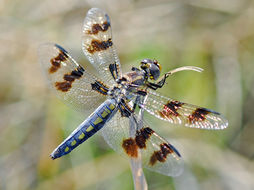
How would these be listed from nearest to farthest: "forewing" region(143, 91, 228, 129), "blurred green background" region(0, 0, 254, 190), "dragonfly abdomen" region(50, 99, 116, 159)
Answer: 1. "forewing" region(143, 91, 228, 129)
2. "dragonfly abdomen" region(50, 99, 116, 159)
3. "blurred green background" region(0, 0, 254, 190)

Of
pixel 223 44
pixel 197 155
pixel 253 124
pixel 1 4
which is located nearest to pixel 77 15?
pixel 1 4

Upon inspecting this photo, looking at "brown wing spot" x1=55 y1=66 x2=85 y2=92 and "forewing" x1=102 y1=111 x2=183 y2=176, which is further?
"brown wing spot" x1=55 y1=66 x2=85 y2=92

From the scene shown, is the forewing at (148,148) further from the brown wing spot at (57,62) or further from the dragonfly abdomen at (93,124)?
the brown wing spot at (57,62)

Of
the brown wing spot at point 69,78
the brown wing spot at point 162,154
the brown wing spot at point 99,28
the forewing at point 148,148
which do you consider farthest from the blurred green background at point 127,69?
the brown wing spot at point 162,154

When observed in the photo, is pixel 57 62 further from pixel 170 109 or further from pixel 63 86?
pixel 170 109

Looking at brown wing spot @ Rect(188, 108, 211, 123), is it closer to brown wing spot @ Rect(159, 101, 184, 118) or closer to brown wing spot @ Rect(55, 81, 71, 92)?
brown wing spot @ Rect(159, 101, 184, 118)

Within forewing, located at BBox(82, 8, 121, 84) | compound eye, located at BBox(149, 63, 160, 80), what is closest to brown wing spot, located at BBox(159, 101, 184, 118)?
compound eye, located at BBox(149, 63, 160, 80)
